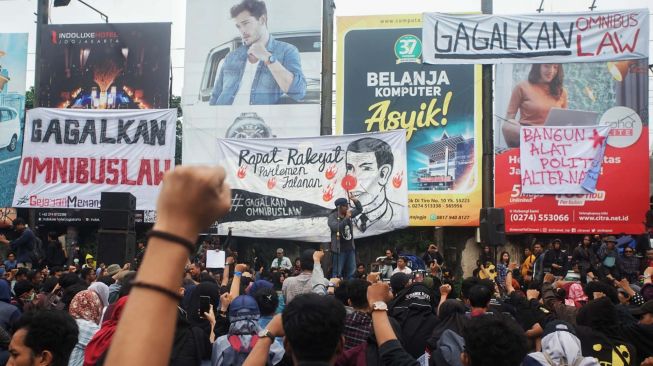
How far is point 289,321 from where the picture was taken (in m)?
2.67

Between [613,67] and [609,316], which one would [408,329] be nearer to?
[609,316]

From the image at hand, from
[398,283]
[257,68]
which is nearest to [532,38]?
[257,68]

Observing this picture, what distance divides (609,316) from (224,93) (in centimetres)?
1664

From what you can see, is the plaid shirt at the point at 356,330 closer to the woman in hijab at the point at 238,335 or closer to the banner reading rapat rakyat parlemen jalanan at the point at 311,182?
the woman in hijab at the point at 238,335

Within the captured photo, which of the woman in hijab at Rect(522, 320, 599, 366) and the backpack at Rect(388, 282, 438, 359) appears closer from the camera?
the woman in hijab at Rect(522, 320, 599, 366)

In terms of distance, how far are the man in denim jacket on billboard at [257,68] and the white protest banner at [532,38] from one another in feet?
18.5

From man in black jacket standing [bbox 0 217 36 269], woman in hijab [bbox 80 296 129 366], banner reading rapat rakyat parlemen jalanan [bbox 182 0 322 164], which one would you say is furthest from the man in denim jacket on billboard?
woman in hijab [bbox 80 296 129 366]

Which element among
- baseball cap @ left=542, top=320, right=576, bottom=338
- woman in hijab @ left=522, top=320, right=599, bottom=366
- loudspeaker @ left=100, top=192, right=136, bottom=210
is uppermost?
loudspeaker @ left=100, top=192, right=136, bottom=210

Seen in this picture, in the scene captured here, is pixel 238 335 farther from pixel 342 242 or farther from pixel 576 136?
pixel 576 136

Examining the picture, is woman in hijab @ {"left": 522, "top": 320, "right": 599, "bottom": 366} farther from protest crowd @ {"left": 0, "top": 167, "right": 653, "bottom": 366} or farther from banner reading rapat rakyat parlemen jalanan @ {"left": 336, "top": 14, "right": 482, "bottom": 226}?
banner reading rapat rakyat parlemen jalanan @ {"left": 336, "top": 14, "right": 482, "bottom": 226}

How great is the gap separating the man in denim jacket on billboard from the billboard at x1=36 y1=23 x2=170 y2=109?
2.06m

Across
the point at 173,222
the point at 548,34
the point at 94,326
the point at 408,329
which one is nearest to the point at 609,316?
the point at 408,329

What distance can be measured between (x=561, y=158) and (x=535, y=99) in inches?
72.7

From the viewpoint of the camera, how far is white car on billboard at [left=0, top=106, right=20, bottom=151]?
2142cm
